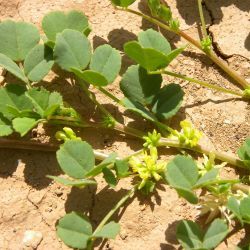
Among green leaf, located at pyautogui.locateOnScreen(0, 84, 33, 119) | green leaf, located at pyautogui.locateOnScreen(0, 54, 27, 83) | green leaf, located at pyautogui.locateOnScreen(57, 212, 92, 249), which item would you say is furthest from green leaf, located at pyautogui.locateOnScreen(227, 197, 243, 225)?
green leaf, located at pyautogui.locateOnScreen(0, 54, 27, 83)

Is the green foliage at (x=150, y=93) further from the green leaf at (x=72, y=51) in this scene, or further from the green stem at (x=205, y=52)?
the green stem at (x=205, y=52)

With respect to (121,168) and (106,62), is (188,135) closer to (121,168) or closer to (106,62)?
(121,168)

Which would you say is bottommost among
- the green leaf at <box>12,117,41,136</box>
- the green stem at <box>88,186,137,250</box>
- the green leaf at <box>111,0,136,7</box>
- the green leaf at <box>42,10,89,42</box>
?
the green stem at <box>88,186,137,250</box>

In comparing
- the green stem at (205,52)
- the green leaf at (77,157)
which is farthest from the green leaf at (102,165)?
the green stem at (205,52)

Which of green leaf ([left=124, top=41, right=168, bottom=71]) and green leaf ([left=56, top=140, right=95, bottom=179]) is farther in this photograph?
green leaf ([left=124, top=41, right=168, bottom=71])

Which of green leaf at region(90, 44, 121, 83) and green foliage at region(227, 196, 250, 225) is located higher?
green leaf at region(90, 44, 121, 83)

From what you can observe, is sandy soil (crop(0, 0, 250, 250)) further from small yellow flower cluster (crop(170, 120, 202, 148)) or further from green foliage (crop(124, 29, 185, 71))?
green foliage (crop(124, 29, 185, 71))

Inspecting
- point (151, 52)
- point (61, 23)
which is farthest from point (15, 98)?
point (151, 52)
